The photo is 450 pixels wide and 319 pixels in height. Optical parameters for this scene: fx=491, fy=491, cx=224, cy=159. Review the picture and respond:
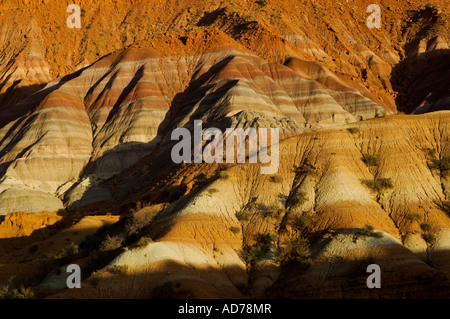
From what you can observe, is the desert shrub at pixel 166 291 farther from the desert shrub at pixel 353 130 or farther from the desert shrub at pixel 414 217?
the desert shrub at pixel 353 130

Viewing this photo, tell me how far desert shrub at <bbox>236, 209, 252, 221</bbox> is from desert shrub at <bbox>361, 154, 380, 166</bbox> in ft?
31.9

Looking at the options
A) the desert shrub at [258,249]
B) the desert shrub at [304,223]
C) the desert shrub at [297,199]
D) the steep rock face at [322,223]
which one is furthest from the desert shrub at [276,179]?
the desert shrub at [258,249]

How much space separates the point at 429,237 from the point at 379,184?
550cm

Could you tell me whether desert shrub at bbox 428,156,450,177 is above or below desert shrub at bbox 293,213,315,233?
above

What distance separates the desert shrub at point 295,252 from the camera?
28.7 metres

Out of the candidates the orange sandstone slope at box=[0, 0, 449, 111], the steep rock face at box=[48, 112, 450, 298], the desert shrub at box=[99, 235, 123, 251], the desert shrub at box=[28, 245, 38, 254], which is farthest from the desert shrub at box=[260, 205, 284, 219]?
the orange sandstone slope at box=[0, 0, 449, 111]

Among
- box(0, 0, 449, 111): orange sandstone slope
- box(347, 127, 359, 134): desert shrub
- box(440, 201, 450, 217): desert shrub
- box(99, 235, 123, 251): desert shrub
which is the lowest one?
box(99, 235, 123, 251): desert shrub

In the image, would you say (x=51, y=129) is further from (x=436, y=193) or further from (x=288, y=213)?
(x=436, y=193)

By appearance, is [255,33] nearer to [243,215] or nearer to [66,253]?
[243,215]

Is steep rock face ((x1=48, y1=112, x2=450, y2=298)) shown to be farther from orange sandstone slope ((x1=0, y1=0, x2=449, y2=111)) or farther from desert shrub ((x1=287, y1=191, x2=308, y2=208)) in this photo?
orange sandstone slope ((x1=0, y1=0, x2=449, y2=111))

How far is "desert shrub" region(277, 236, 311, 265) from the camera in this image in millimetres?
28672

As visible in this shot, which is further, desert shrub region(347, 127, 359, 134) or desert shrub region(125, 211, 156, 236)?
desert shrub region(347, 127, 359, 134)

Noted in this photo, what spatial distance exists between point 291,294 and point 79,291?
37.4 ft
